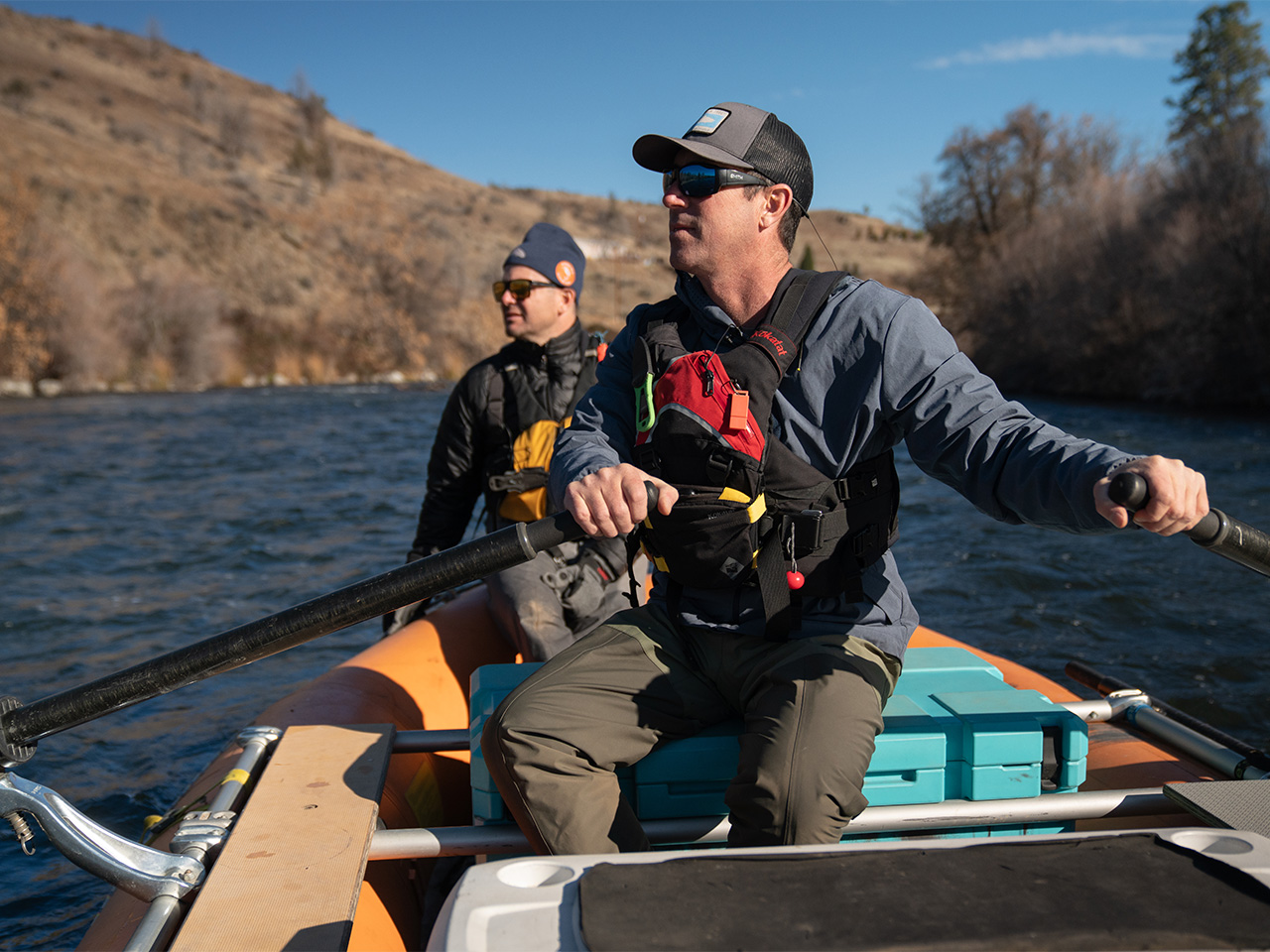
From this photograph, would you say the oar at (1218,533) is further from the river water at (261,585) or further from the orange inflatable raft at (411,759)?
Result: the river water at (261,585)

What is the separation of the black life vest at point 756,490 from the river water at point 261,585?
2.39m

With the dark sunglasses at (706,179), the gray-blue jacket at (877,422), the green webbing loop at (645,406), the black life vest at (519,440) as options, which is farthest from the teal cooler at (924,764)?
the black life vest at (519,440)

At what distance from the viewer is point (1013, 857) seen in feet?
3.96

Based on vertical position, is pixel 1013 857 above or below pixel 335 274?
below

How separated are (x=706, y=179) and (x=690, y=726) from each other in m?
→ 1.14

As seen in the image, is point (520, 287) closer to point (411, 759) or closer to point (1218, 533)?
point (411, 759)

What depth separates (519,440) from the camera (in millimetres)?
3557

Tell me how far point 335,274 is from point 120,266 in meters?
8.09

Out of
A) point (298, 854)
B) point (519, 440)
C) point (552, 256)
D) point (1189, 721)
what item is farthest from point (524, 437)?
point (1189, 721)

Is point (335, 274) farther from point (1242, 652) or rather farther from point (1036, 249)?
point (1242, 652)

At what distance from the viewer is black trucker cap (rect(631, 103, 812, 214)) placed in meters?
2.04

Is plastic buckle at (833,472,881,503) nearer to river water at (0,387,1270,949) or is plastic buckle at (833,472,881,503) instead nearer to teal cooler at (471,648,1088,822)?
teal cooler at (471,648,1088,822)

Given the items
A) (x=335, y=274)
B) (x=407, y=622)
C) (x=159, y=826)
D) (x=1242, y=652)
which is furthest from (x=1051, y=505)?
(x=335, y=274)

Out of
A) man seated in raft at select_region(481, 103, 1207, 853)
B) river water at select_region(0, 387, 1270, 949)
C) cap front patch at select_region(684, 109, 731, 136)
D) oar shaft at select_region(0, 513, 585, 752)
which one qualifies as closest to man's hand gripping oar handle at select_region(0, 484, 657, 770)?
oar shaft at select_region(0, 513, 585, 752)
